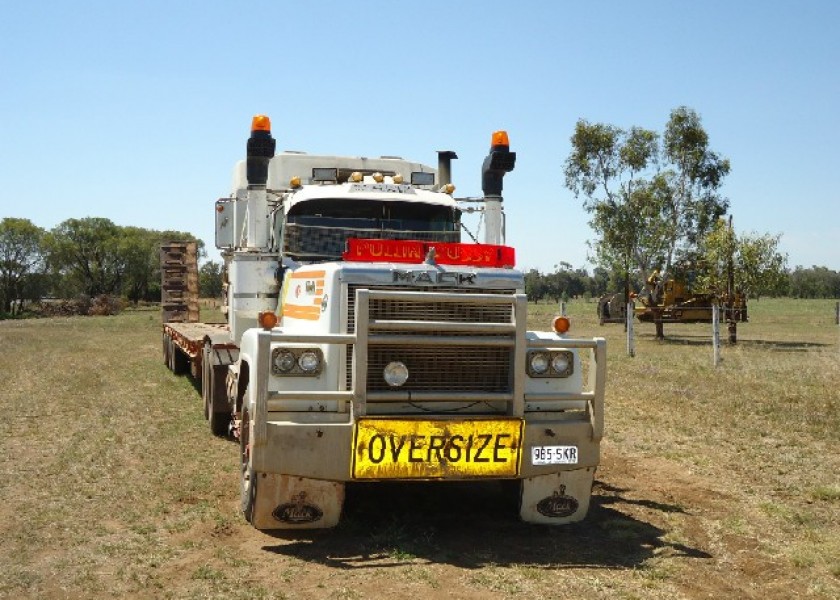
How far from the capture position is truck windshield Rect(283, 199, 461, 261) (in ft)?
26.8

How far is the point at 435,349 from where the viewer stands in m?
6.23

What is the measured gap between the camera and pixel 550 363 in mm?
6633

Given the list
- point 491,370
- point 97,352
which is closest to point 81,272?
point 97,352

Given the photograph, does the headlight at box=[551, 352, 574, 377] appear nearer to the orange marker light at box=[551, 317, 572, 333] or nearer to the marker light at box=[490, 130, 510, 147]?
the orange marker light at box=[551, 317, 572, 333]

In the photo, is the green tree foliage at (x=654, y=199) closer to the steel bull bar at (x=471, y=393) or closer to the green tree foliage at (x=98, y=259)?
the steel bull bar at (x=471, y=393)

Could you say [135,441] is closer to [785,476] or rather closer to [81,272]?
[785,476]

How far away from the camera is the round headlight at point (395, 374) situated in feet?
19.9

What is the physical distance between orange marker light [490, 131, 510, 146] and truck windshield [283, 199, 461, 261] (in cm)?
96

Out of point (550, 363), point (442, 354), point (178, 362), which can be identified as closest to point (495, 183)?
point (550, 363)

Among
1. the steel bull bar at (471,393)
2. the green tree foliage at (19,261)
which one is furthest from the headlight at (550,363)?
the green tree foliage at (19,261)

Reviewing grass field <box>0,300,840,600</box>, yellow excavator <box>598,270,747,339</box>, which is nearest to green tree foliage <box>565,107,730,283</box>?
yellow excavator <box>598,270,747,339</box>

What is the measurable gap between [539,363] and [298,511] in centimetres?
218

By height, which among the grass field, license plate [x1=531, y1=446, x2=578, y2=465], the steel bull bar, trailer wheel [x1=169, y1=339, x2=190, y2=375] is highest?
the steel bull bar

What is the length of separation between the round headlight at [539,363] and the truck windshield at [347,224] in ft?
7.93
